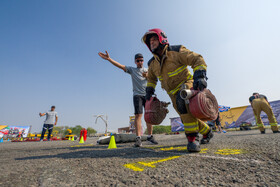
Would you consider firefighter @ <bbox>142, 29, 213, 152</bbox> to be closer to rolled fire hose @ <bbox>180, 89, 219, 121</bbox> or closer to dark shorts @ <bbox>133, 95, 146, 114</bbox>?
rolled fire hose @ <bbox>180, 89, 219, 121</bbox>

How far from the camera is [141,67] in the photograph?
421 centimetres

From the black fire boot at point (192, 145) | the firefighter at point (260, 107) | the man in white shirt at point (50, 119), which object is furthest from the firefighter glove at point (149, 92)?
the man in white shirt at point (50, 119)

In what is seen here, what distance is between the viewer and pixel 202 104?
184 centimetres

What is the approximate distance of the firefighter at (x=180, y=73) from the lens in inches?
83.7

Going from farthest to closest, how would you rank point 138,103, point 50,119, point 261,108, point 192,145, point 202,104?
point 50,119 < point 261,108 < point 138,103 < point 192,145 < point 202,104

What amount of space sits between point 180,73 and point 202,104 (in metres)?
0.86

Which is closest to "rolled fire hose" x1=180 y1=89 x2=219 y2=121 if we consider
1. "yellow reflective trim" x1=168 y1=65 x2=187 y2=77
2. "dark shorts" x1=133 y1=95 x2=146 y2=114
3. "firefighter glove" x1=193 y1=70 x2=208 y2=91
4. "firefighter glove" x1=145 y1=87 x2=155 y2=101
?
"firefighter glove" x1=193 y1=70 x2=208 y2=91

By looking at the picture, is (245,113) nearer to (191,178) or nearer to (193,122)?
→ (193,122)

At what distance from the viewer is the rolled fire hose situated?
72.5 inches

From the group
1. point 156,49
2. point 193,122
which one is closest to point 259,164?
point 193,122

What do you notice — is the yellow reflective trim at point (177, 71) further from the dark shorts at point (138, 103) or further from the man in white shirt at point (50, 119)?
the man in white shirt at point (50, 119)

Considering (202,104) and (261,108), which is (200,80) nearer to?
(202,104)

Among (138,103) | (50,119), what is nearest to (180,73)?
(138,103)

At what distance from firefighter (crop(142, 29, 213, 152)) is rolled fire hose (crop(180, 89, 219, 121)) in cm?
13
